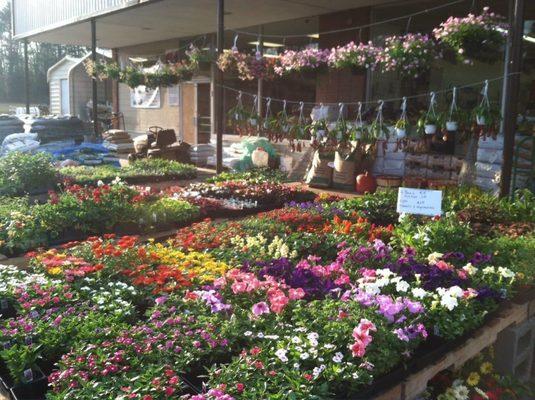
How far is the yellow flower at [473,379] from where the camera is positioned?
3.30 m

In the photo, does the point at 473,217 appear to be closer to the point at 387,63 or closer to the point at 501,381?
the point at 501,381

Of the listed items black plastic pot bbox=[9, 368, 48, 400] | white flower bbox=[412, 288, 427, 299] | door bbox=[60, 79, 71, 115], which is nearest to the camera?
black plastic pot bbox=[9, 368, 48, 400]

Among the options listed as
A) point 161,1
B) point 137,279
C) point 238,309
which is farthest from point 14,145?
point 238,309

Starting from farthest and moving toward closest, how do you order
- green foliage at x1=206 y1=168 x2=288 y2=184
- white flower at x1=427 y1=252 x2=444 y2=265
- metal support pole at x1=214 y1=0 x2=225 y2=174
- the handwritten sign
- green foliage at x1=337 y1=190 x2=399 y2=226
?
metal support pole at x1=214 y1=0 x2=225 y2=174
green foliage at x1=206 y1=168 x2=288 y2=184
green foliage at x1=337 y1=190 x2=399 y2=226
the handwritten sign
white flower at x1=427 y1=252 x2=444 y2=265

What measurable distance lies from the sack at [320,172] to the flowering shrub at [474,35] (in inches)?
151

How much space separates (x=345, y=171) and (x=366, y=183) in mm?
613

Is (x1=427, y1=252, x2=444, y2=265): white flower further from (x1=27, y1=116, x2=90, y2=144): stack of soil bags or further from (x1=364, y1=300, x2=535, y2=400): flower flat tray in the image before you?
(x1=27, y1=116, x2=90, y2=144): stack of soil bags

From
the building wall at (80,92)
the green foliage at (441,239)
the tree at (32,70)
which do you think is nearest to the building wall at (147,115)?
the building wall at (80,92)

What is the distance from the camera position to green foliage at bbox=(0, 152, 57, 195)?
8.48 m

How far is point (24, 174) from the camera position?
8.66 metres

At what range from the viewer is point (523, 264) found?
4152mm

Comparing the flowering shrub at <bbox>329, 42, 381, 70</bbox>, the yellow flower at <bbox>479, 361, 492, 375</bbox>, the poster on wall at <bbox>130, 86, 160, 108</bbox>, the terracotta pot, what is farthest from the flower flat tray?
the poster on wall at <bbox>130, 86, 160, 108</bbox>

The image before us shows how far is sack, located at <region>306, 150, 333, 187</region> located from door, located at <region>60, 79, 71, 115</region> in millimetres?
17536

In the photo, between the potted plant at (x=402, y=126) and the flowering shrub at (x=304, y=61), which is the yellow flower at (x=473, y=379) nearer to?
the potted plant at (x=402, y=126)
